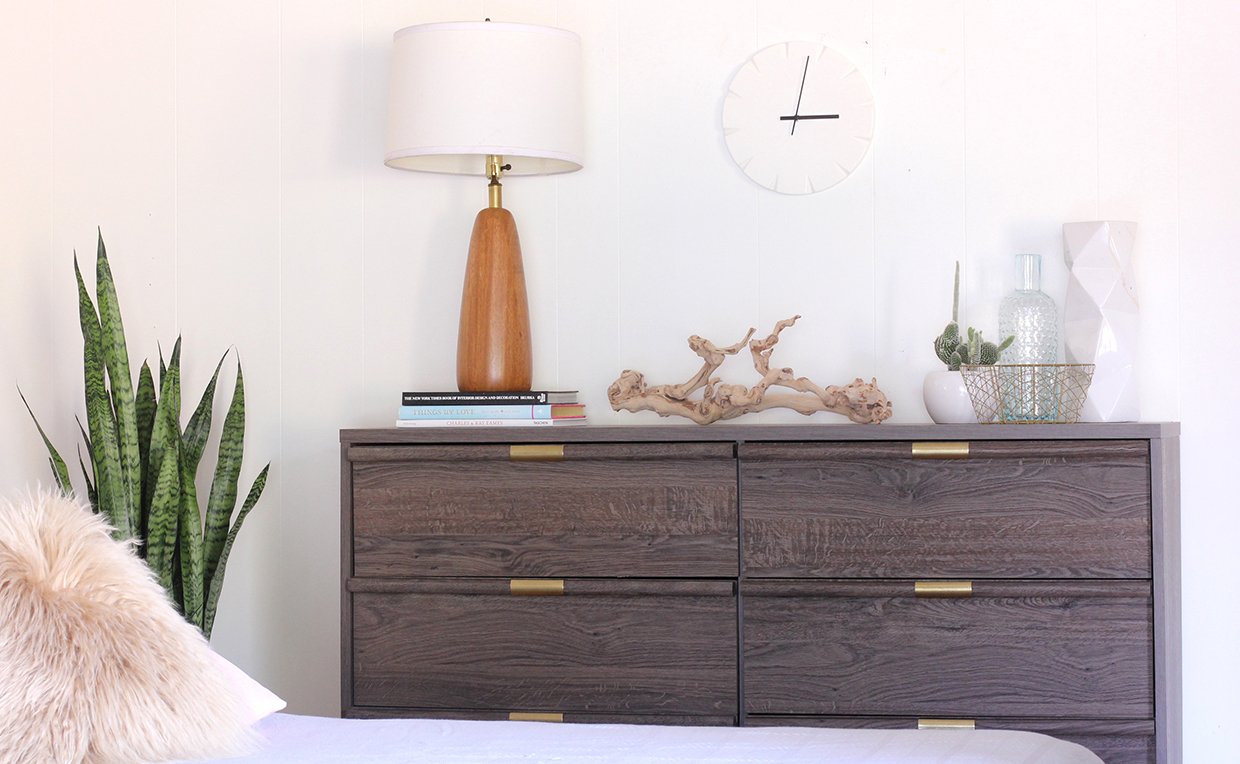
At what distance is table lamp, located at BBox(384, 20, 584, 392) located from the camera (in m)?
2.15

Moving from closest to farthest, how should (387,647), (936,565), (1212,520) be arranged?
(936,565) → (387,647) → (1212,520)

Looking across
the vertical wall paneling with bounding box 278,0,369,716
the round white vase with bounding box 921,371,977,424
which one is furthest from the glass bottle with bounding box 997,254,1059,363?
the vertical wall paneling with bounding box 278,0,369,716

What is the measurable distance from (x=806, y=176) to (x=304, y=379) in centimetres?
127

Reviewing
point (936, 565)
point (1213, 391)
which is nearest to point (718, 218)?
point (936, 565)

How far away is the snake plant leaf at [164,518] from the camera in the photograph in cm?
222

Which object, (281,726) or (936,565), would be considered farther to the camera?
(936,565)

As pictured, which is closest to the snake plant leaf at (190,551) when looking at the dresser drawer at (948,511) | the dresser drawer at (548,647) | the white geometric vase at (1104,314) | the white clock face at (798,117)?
the dresser drawer at (548,647)

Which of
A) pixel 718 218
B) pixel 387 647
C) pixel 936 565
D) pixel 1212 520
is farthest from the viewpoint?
pixel 718 218

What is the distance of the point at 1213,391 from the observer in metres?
2.30

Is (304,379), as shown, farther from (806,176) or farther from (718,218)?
(806,176)

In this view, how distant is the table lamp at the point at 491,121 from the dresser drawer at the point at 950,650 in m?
0.75

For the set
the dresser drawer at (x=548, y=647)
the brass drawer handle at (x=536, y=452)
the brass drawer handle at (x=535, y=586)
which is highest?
the brass drawer handle at (x=536, y=452)

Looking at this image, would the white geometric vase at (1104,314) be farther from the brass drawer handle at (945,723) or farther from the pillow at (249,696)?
the pillow at (249,696)

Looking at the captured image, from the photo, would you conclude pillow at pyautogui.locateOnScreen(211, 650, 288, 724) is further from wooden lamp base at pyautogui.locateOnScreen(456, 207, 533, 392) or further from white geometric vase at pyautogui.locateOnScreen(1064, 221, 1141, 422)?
white geometric vase at pyautogui.locateOnScreen(1064, 221, 1141, 422)
